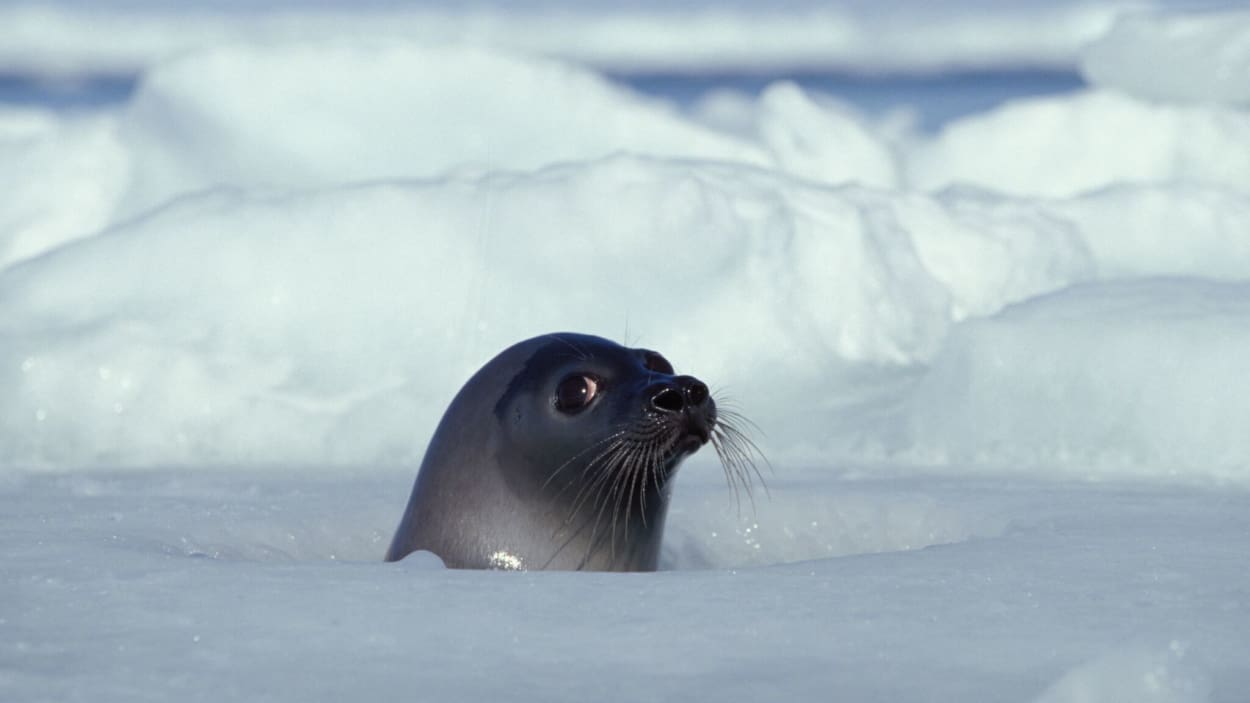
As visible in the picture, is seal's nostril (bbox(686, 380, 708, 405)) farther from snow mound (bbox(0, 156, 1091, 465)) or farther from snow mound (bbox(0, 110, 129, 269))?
snow mound (bbox(0, 110, 129, 269))

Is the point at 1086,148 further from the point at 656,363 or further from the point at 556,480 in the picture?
the point at 556,480

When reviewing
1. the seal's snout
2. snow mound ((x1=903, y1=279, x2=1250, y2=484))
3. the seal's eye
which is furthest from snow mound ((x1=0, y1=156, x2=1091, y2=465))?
the seal's snout

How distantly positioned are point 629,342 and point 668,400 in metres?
1.74

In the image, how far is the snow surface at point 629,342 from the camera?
79.5 inches

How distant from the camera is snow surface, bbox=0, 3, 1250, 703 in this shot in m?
2.02

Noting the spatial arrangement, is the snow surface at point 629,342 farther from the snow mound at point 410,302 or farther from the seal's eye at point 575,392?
the seal's eye at point 575,392

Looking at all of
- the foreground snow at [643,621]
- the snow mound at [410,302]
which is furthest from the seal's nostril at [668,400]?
the snow mound at [410,302]

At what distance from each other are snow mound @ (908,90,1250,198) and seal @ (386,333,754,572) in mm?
4025

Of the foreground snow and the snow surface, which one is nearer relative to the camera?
the foreground snow

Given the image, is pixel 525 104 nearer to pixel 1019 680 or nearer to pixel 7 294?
pixel 7 294

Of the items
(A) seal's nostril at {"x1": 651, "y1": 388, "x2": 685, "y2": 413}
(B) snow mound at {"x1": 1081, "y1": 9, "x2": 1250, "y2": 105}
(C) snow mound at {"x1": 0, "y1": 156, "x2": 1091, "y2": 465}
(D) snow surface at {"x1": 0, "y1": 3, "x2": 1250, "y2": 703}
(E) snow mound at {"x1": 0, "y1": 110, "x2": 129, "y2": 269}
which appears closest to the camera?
(D) snow surface at {"x1": 0, "y1": 3, "x2": 1250, "y2": 703}

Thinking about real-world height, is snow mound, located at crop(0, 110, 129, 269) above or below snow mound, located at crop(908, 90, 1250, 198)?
below

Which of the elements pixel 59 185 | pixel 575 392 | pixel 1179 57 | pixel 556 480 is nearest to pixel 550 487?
pixel 556 480

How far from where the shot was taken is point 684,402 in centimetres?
296
